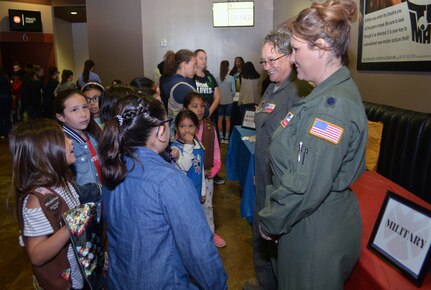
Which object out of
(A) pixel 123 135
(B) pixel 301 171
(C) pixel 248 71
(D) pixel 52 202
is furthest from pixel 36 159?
(C) pixel 248 71

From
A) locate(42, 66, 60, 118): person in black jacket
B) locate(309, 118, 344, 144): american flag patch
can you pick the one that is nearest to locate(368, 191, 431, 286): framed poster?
locate(309, 118, 344, 144): american flag patch

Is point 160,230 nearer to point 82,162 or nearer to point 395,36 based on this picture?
point 82,162

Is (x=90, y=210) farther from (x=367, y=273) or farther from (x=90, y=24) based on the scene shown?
(x=90, y=24)

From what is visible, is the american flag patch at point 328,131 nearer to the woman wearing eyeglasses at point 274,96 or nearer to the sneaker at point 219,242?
the woman wearing eyeglasses at point 274,96

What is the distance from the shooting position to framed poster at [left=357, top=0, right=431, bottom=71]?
8.38ft

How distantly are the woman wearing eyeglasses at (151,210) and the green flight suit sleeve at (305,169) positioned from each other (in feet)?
0.86

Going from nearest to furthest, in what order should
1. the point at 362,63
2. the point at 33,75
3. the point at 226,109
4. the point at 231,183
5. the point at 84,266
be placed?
the point at 84,266, the point at 362,63, the point at 231,183, the point at 226,109, the point at 33,75

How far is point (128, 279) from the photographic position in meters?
1.12

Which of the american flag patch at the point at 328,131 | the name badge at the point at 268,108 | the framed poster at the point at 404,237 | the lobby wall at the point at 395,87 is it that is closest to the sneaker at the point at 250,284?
the framed poster at the point at 404,237

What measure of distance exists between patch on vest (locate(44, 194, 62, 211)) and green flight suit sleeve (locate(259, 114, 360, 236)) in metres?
0.75

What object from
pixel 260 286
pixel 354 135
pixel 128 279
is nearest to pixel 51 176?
pixel 128 279

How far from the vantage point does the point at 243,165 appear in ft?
11.1

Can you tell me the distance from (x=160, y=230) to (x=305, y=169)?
0.48 m

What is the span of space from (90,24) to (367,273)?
7.94 m
